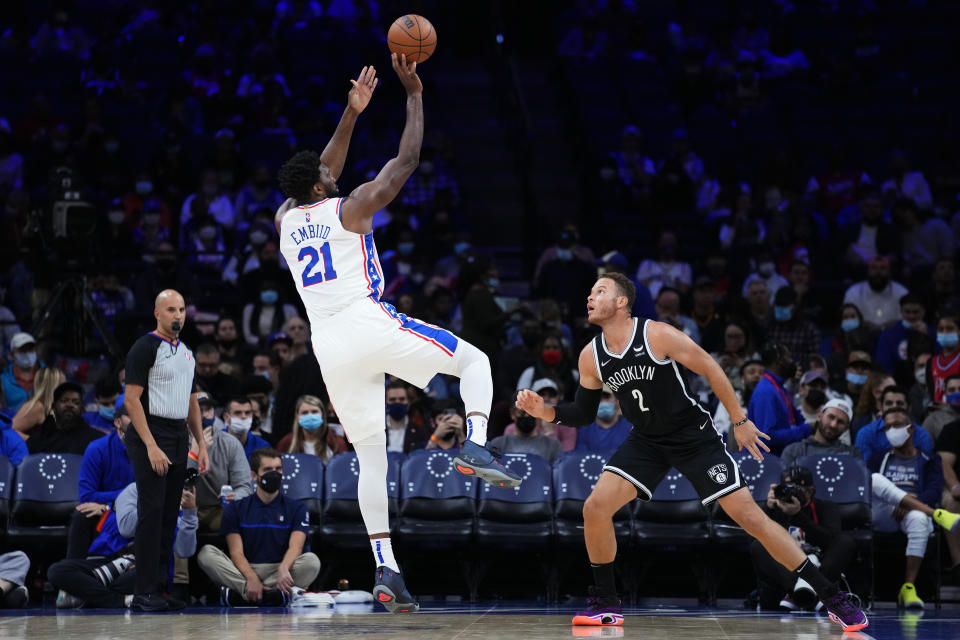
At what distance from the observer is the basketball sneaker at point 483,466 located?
20.8 feet

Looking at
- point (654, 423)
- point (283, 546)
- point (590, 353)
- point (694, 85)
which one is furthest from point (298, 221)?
point (694, 85)

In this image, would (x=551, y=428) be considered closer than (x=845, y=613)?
No

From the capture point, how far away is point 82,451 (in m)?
10.9

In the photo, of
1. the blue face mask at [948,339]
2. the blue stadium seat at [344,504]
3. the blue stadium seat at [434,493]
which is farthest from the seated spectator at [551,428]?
the blue face mask at [948,339]

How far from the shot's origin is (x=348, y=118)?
7.21 meters

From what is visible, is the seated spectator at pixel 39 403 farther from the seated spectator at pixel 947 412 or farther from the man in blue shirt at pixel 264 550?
the seated spectator at pixel 947 412

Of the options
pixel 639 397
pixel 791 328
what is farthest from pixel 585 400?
pixel 791 328

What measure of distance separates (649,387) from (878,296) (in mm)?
7419

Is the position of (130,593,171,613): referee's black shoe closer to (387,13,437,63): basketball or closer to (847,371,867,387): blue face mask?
(387,13,437,63): basketball

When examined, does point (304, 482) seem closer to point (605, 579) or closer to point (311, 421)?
point (311, 421)

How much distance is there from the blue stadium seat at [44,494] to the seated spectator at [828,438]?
5674mm

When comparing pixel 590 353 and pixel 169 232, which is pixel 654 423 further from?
pixel 169 232

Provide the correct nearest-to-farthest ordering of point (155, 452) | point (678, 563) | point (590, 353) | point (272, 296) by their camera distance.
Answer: point (590, 353), point (155, 452), point (678, 563), point (272, 296)

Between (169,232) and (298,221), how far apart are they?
31.8ft
